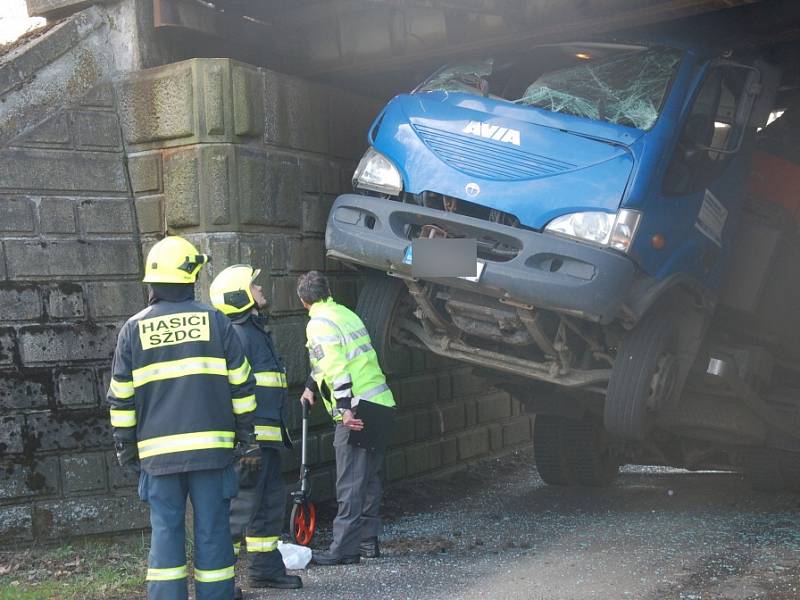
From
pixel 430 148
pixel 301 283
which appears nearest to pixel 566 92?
pixel 430 148

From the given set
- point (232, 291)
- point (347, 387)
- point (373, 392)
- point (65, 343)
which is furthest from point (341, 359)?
point (65, 343)

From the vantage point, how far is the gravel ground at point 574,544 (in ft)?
17.2

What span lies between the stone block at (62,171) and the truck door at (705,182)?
137 inches

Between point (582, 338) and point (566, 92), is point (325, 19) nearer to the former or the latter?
point (566, 92)

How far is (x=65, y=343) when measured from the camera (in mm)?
6352

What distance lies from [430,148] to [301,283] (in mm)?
1106

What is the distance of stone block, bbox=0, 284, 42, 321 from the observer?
243 inches

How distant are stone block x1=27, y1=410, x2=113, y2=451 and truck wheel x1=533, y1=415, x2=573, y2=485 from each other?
344cm

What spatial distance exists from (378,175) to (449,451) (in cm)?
359

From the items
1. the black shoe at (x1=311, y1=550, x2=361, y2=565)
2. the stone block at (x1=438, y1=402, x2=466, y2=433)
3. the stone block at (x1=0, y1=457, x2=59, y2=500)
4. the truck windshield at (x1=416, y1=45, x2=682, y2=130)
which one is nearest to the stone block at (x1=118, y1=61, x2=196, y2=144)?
the truck windshield at (x1=416, y1=45, x2=682, y2=130)

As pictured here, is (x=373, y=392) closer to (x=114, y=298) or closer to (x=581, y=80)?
(x=114, y=298)

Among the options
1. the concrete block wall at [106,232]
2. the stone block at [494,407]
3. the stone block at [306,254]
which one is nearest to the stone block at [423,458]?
the stone block at [494,407]

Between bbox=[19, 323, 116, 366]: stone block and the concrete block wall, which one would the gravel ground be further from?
bbox=[19, 323, 116, 366]: stone block

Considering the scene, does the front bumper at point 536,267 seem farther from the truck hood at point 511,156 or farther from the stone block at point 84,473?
the stone block at point 84,473
